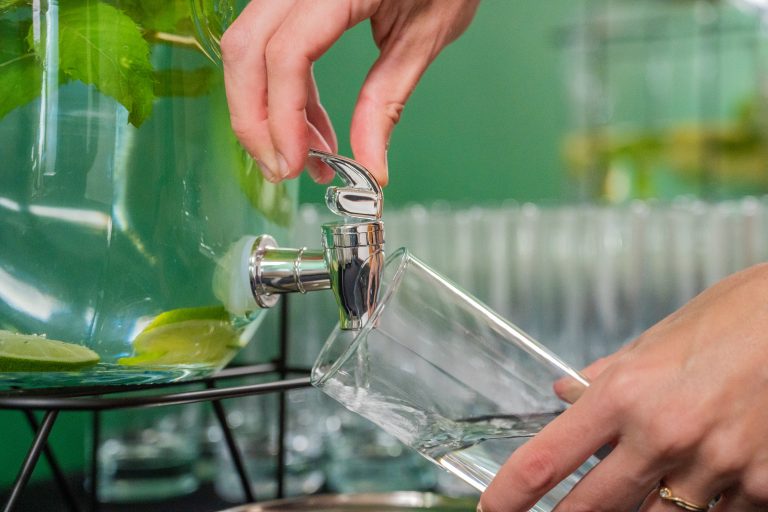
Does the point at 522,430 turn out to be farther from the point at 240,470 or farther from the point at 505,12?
the point at 505,12

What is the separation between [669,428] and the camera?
0.97 ft

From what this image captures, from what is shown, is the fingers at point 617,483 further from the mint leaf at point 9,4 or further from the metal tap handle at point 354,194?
the mint leaf at point 9,4

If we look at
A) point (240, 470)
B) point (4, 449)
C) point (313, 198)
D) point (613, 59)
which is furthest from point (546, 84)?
point (240, 470)

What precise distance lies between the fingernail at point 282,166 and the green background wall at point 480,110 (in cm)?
122

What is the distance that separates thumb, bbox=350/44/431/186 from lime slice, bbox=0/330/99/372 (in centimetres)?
15

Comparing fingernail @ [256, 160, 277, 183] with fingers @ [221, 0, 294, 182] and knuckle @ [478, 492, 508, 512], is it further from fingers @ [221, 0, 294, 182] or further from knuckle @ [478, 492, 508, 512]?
knuckle @ [478, 492, 508, 512]

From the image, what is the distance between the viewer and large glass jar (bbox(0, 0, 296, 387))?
1.04 ft

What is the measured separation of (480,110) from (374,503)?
1.92 m

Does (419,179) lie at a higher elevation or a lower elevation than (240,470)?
higher

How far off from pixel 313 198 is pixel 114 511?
95cm

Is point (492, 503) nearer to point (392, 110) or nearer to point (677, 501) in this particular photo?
point (677, 501)

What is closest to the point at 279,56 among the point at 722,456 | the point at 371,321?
the point at 371,321

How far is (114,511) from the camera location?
0.75 metres

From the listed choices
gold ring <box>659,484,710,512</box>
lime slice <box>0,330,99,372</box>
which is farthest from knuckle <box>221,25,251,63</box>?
gold ring <box>659,484,710,512</box>
